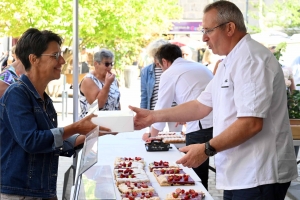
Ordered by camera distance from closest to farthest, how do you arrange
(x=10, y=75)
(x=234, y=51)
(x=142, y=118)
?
1. (x=234, y=51)
2. (x=142, y=118)
3. (x=10, y=75)

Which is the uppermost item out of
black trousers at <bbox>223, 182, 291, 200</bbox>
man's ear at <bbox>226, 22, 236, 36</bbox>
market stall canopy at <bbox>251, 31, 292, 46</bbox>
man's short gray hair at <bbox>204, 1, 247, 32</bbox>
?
man's short gray hair at <bbox>204, 1, 247, 32</bbox>

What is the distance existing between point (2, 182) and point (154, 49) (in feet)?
12.8

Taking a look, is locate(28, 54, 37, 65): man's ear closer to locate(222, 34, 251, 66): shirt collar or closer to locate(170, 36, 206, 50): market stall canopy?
locate(222, 34, 251, 66): shirt collar

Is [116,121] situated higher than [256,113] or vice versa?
[256,113]

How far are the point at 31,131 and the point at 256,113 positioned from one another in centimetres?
106

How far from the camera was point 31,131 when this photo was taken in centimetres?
260

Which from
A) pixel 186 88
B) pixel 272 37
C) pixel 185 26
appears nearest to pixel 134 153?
pixel 186 88

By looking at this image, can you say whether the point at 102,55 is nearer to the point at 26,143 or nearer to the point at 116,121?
the point at 116,121

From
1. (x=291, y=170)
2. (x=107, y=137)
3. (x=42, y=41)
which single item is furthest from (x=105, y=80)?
(x=291, y=170)

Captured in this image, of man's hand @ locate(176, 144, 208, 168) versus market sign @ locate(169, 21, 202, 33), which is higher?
man's hand @ locate(176, 144, 208, 168)

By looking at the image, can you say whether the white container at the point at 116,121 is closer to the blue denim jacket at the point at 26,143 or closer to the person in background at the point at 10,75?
the blue denim jacket at the point at 26,143

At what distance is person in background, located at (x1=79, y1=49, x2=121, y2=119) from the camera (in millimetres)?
5402

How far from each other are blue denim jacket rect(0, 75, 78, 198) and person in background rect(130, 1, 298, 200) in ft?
2.15

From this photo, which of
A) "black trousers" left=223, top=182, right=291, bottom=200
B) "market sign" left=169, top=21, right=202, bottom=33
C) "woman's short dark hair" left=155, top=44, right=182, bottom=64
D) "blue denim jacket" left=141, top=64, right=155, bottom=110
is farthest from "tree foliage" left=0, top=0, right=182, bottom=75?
"black trousers" left=223, top=182, right=291, bottom=200
